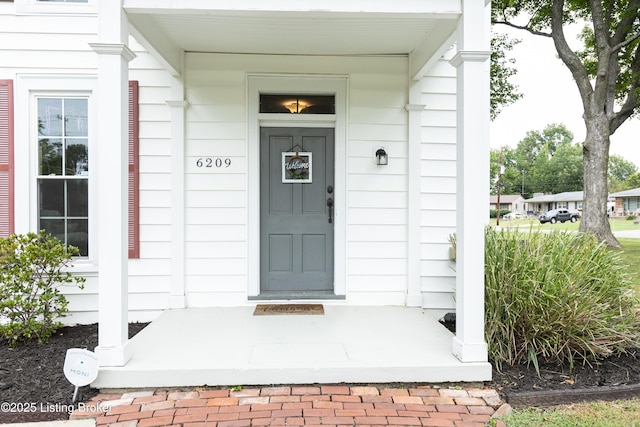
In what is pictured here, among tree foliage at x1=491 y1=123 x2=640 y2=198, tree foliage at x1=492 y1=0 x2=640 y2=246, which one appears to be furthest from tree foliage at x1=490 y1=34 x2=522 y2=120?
tree foliage at x1=491 y1=123 x2=640 y2=198

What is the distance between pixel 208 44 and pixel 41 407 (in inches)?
131

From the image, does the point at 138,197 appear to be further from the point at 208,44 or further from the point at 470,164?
the point at 470,164

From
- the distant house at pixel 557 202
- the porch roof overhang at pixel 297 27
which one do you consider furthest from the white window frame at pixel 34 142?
the distant house at pixel 557 202

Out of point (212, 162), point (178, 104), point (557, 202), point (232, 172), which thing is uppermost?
point (178, 104)

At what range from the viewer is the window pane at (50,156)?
4195 millimetres

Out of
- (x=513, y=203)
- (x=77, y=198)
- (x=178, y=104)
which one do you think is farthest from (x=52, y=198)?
(x=513, y=203)

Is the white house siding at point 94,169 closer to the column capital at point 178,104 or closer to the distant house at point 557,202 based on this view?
the column capital at point 178,104

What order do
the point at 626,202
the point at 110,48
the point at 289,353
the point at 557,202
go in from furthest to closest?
1. the point at 557,202
2. the point at 626,202
3. the point at 289,353
4. the point at 110,48

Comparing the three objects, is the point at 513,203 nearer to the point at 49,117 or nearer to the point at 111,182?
the point at 49,117

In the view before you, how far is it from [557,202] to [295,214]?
51.4 meters

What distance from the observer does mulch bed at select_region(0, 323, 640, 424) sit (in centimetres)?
262

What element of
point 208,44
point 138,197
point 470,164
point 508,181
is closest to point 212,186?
point 138,197

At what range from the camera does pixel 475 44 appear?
293 centimetres

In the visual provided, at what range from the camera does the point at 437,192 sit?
14.7ft
